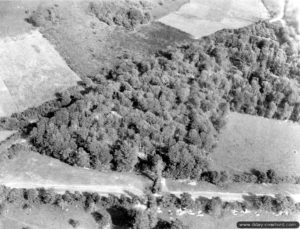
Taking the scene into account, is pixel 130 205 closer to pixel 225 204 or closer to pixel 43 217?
pixel 43 217

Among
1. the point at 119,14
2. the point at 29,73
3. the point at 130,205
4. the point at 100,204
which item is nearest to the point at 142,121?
the point at 130,205

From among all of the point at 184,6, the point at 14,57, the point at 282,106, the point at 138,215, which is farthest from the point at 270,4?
the point at 138,215

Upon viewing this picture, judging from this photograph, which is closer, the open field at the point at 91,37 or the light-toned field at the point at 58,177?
the light-toned field at the point at 58,177

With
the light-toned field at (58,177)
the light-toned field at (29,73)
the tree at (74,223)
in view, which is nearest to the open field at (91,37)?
the light-toned field at (29,73)

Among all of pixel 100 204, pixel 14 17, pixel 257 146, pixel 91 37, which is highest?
pixel 14 17

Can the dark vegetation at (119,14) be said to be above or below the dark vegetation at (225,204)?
above

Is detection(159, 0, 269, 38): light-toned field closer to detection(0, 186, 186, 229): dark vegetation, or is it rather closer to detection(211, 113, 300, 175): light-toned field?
detection(211, 113, 300, 175): light-toned field

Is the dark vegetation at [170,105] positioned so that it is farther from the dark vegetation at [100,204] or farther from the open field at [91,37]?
the dark vegetation at [100,204]
